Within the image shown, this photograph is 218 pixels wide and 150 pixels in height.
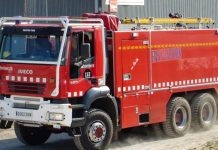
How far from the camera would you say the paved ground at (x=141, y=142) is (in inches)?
437

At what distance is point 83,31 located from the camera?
33.4ft

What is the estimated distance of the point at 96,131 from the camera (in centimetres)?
1035

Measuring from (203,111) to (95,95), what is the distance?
4032mm

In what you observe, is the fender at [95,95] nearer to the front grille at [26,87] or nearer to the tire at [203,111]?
the front grille at [26,87]

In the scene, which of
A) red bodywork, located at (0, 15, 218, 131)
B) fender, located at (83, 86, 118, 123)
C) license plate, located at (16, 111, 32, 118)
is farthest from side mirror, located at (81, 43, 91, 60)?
license plate, located at (16, 111, 32, 118)

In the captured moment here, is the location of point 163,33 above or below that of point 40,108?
above

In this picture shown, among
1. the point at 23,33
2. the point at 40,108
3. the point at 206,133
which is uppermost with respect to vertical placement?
the point at 23,33

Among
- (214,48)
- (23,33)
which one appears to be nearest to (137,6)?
(214,48)

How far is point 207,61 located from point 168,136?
2.23 m

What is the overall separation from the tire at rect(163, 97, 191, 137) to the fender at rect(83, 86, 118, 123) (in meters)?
2.06

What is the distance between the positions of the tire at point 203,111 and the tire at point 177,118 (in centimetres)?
34

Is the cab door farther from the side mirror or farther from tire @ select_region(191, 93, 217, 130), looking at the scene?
tire @ select_region(191, 93, 217, 130)

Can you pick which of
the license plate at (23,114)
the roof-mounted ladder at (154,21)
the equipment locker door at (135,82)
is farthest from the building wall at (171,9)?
the license plate at (23,114)

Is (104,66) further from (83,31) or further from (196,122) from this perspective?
(196,122)
